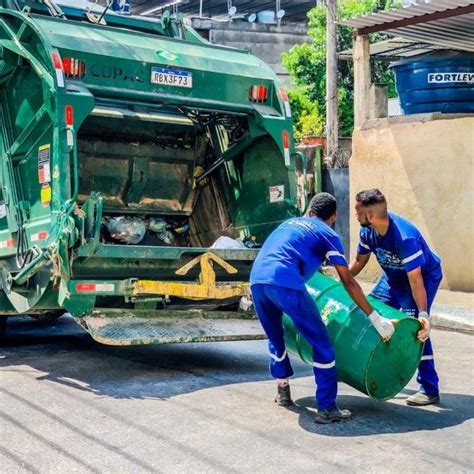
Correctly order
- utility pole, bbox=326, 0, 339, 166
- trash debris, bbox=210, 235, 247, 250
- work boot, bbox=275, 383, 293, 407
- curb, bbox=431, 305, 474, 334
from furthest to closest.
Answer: utility pole, bbox=326, 0, 339, 166, curb, bbox=431, 305, 474, 334, trash debris, bbox=210, 235, 247, 250, work boot, bbox=275, 383, 293, 407

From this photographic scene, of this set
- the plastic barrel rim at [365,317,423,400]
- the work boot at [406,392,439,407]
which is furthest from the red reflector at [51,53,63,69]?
the work boot at [406,392,439,407]

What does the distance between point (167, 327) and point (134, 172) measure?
2059 millimetres

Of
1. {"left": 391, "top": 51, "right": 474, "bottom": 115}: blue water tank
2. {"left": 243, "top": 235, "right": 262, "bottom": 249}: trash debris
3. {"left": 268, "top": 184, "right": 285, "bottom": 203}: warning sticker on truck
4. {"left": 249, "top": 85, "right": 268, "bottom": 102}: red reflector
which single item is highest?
{"left": 391, "top": 51, "right": 474, "bottom": 115}: blue water tank

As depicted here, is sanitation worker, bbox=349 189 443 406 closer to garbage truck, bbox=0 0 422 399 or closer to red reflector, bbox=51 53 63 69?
garbage truck, bbox=0 0 422 399

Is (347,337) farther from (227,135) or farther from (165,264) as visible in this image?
(227,135)

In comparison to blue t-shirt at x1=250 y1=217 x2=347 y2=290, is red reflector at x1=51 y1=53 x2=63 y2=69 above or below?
above

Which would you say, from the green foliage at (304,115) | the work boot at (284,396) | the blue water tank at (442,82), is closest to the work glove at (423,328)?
the work boot at (284,396)

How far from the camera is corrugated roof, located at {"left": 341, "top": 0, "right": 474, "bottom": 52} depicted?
10562 mm

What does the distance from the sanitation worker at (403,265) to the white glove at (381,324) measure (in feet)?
0.97

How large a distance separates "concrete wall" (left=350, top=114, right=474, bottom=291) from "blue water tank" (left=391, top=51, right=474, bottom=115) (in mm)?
354

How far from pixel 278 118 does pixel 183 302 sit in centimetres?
172

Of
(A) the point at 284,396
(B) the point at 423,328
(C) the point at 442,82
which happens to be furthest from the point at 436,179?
(A) the point at 284,396

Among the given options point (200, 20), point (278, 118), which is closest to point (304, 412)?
point (278, 118)

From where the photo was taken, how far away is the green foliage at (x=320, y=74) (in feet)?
64.4
